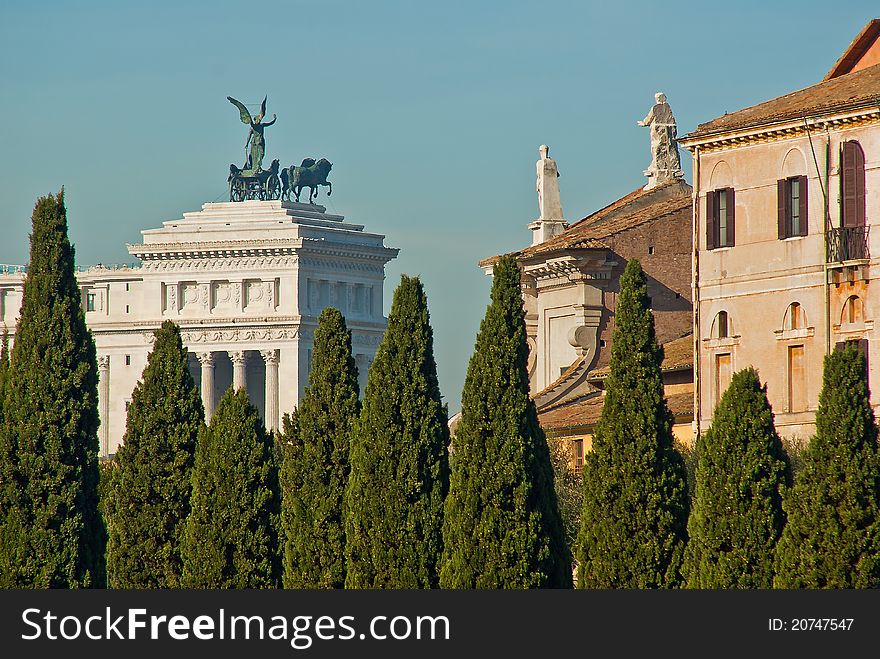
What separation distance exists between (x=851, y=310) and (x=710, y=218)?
510 cm

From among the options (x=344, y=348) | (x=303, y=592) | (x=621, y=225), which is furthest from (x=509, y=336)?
(x=621, y=225)

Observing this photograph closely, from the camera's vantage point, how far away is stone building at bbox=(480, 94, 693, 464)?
83.8 meters

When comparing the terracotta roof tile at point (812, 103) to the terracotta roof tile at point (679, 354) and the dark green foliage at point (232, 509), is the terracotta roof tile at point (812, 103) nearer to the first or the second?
the terracotta roof tile at point (679, 354)

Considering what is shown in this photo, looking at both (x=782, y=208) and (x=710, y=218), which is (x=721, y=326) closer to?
(x=710, y=218)

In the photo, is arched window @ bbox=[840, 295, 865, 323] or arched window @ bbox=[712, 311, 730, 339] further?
arched window @ bbox=[712, 311, 730, 339]

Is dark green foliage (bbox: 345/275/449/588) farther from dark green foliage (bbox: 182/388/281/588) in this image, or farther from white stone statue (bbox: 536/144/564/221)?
white stone statue (bbox: 536/144/564/221)

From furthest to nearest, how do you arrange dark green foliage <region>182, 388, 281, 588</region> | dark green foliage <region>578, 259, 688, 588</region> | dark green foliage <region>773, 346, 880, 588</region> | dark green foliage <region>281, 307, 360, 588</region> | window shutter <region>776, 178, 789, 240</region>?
1. window shutter <region>776, 178, 789, 240</region>
2. dark green foliage <region>281, 307, 360, 588</region>
3. dark green foliage <region>182, 388, 281, 588</region>
4. dark green foliage <region>578, 259, 688, 588</region>
5. dark green foliage <region>773, 346, 880, 588</region>

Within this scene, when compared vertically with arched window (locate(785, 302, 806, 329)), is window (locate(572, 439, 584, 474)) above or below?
below

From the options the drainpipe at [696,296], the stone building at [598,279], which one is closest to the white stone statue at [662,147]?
the stone building at [598,279]

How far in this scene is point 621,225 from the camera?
282 feet

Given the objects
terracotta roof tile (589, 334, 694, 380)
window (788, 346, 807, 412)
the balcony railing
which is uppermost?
the balcony railing

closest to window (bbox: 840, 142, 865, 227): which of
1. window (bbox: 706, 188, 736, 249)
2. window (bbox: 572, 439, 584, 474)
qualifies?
window (bbox: 706, 188, 736, 249)

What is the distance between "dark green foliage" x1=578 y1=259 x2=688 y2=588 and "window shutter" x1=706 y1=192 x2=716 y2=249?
51.4 feet

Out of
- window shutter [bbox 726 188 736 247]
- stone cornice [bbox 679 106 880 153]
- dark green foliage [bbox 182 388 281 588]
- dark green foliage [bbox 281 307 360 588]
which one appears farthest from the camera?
window shutter [bbox 726 188 736 247]
